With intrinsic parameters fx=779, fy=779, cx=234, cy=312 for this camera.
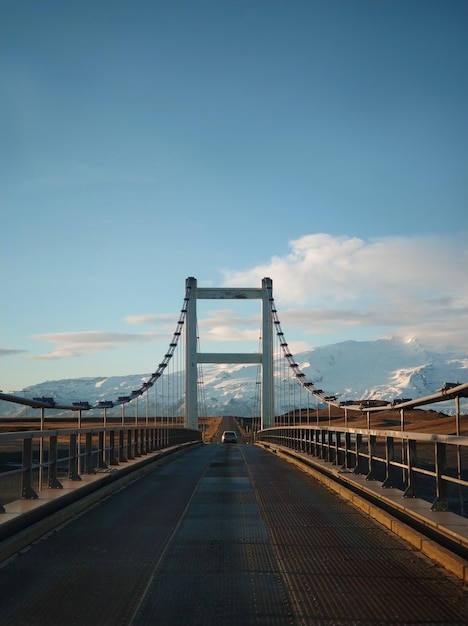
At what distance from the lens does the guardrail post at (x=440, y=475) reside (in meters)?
8.96

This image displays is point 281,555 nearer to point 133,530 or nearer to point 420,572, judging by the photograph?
point 420,572

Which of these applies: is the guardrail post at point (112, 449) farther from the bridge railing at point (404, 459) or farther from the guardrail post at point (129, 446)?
the bridge railing at point (404, 459)

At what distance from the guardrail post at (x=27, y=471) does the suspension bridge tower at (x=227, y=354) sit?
53256 millimetres

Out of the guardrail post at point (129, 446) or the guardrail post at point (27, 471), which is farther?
the guardrail post at point (129, 446)

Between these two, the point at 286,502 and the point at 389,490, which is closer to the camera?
the point at 389,490

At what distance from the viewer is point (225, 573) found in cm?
712

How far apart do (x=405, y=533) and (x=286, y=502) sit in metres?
4.20

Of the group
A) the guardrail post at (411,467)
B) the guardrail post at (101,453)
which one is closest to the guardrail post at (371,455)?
the guardrail post at (411,467)

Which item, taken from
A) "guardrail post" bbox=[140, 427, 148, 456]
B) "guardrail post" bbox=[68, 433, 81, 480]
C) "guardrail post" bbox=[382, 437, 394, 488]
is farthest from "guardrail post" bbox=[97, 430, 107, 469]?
"guardrail post" bbox=[140, 427, 148, 456]

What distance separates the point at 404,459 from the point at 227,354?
2144 inches

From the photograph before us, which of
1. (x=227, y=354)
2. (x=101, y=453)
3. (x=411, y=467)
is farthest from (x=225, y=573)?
(x=227, y=354)

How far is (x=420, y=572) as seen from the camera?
23.6 ft

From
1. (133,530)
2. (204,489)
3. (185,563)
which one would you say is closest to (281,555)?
(185,563)

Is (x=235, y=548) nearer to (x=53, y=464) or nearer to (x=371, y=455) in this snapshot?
(x=53, y=464)
